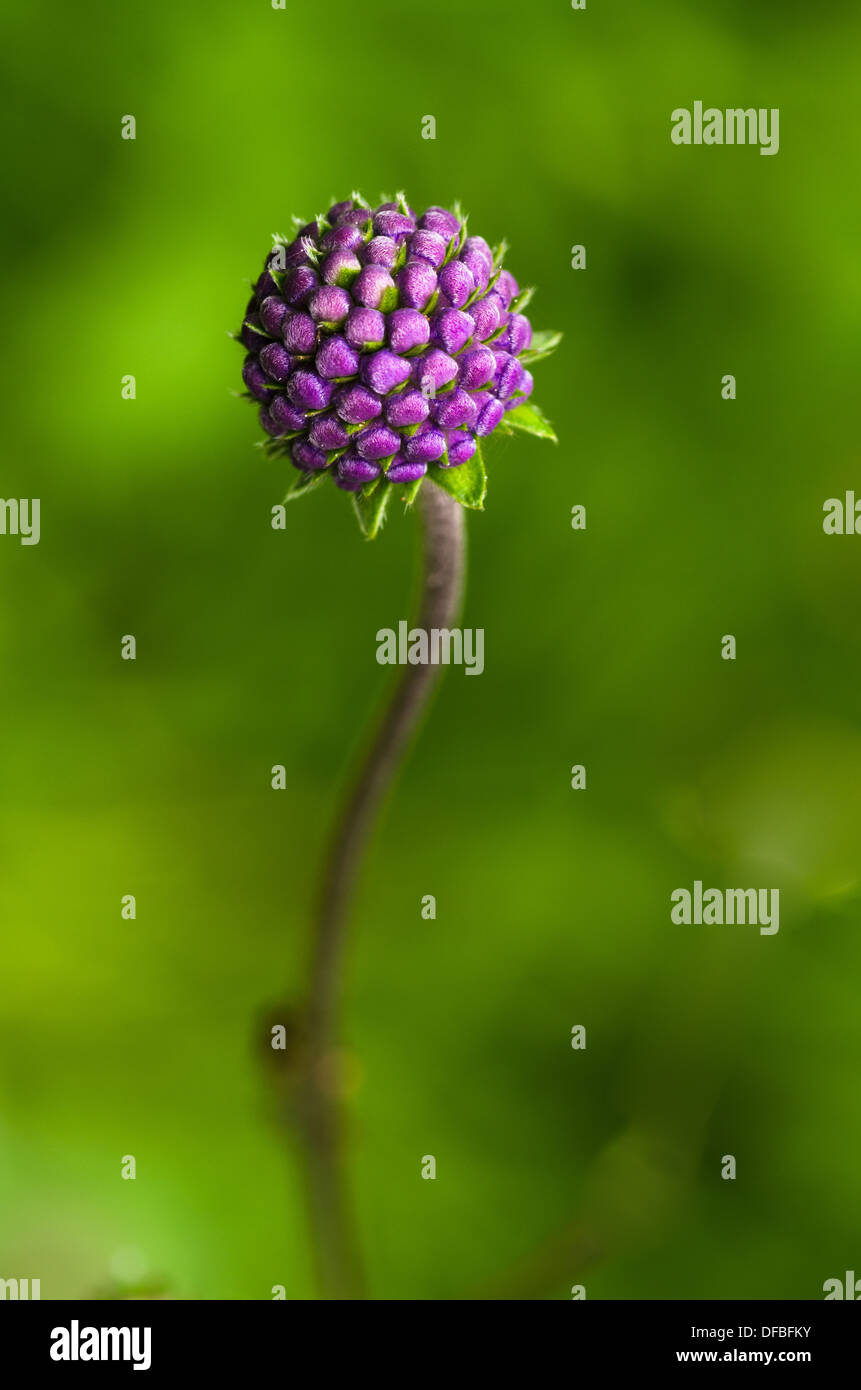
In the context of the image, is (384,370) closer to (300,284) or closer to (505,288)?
(300,284)

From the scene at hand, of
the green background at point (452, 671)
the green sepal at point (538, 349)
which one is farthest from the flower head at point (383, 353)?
the green background at point (452, 671)

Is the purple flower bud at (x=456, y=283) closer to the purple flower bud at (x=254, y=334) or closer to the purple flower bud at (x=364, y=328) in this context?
the purple flower bud at (x=364, y=328)

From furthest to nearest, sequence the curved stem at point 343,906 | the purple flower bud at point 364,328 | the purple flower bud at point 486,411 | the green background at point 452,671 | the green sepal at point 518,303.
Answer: the green background at point 452,671 < the curved stem at point 343,906 < the green sepal at point 518,303 < the purple flower bud at point 486,411 < the purple flower bud at point 364,328

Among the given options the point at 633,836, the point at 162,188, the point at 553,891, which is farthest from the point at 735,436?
the point at 162,188

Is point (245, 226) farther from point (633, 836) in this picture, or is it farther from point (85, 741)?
point (633, 836)

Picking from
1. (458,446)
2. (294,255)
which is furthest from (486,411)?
(294,255)

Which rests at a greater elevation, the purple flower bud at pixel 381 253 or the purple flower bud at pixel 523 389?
the purple flower bud at pixel 381 253
